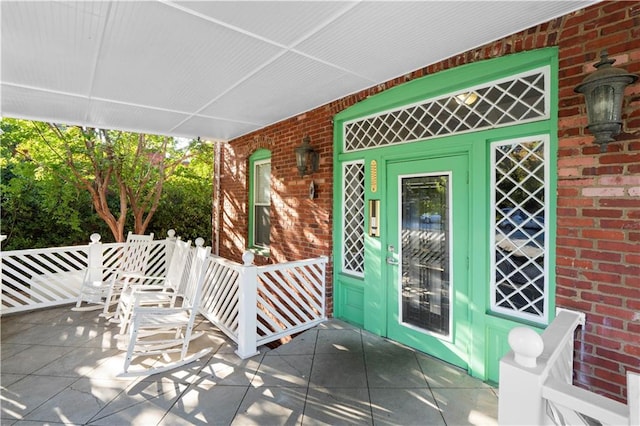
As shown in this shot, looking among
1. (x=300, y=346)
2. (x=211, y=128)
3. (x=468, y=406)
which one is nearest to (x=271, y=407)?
(x=300, y=346)

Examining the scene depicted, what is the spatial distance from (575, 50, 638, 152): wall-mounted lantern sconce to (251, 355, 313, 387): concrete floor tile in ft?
9.04

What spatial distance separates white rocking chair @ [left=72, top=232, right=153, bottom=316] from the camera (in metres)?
4.38

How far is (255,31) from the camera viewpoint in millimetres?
2242

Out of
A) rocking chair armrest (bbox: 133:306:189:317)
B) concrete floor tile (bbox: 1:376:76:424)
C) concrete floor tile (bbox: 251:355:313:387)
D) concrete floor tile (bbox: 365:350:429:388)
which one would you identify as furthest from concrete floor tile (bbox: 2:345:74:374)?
concrete floor tile (bbox: 365:350:429:388)

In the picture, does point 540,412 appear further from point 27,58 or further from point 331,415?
point 27,58

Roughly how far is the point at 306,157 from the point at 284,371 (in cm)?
252

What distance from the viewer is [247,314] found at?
3.13 metres

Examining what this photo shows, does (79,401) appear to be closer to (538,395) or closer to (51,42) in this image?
(51,42)

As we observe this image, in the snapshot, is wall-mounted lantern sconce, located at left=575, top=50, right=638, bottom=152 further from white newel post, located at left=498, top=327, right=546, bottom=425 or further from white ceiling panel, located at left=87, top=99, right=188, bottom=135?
white ceiling panel, located at left=87, top=99, right=188, bottom=135

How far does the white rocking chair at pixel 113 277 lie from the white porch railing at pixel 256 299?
1.28 metres

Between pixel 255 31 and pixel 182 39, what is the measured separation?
1.91 ft

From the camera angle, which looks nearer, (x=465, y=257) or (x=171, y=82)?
(x=465, y=257)

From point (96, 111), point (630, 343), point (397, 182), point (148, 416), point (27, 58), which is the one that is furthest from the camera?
point (96, 111)

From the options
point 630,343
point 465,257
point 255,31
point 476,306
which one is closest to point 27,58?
point 255,31
